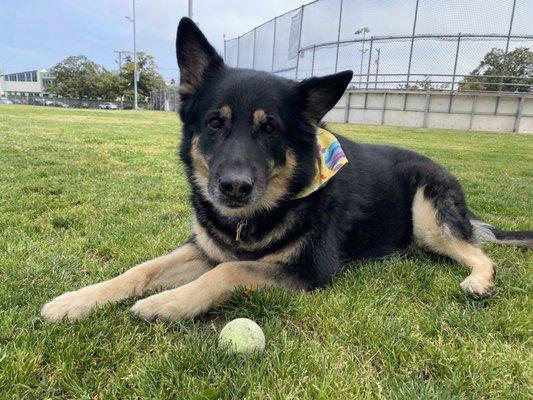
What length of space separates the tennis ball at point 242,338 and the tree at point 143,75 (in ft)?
280

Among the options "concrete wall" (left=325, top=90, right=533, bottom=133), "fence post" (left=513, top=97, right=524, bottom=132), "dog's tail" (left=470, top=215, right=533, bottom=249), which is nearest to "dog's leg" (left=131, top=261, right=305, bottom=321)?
"dog's tail" (left=470, top=215, right=533, bottom=249)

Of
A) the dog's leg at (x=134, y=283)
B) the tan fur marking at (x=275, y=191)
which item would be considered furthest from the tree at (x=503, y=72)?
the dog's leg at (x=134, y=283)

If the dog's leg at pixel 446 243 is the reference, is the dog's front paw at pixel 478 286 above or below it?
below

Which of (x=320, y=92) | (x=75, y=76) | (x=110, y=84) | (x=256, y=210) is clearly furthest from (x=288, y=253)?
(x=75, y=76)

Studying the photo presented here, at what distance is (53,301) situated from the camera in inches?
98.0

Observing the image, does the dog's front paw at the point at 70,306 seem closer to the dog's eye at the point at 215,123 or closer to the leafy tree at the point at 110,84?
the dog's eye at the point at 215,123

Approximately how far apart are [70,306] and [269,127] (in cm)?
180

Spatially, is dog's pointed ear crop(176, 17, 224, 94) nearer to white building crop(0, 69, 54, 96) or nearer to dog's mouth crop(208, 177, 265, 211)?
dog's mouth crop(208, 177, 265, 211)

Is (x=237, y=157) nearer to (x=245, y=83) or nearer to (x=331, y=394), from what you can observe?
(x=245, y=83)

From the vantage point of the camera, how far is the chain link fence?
24719 millimetres

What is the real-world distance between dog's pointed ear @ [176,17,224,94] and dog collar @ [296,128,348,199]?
107cm

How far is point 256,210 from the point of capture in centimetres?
321

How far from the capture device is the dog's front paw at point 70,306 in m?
2.37

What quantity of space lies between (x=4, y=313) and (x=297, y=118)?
2368 millimetres
